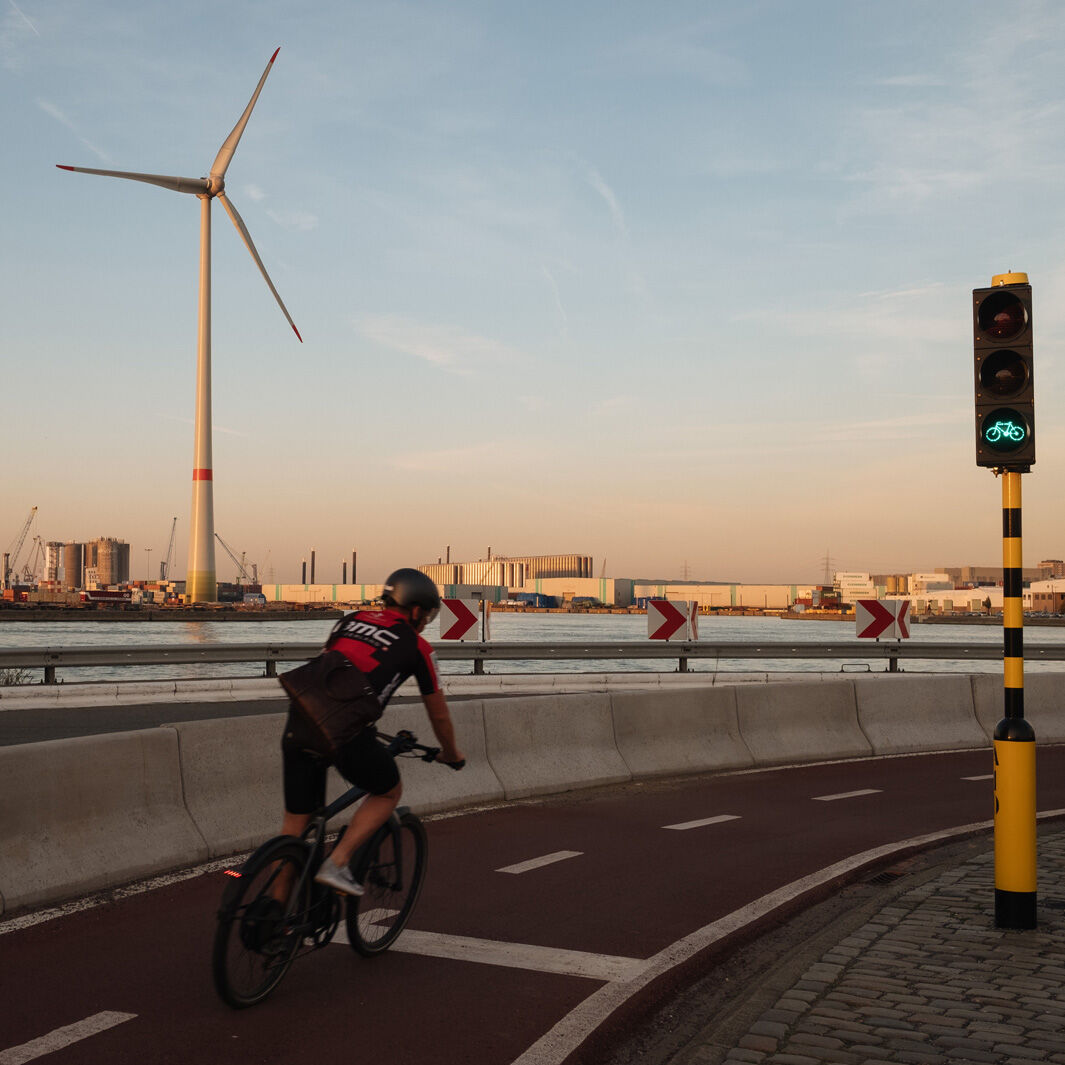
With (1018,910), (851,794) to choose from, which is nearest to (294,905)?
(1018,910)

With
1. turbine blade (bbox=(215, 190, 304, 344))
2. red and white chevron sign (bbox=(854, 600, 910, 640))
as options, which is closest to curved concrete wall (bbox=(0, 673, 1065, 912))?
red and white chevron sign (bbox=(854, 600, 910, 640))

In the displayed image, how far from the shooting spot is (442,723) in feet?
18.6

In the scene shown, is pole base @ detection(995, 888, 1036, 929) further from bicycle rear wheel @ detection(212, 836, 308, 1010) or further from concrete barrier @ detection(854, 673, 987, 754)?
concrete barrier @ detection(854, 673, 987, 754)

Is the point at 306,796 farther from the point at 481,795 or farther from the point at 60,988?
the point at 481,795

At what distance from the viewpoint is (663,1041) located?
4949 mm

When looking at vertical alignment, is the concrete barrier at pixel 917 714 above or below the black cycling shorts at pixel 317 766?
below

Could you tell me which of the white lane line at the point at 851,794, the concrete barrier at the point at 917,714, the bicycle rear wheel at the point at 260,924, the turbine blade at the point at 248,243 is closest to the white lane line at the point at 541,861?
the bicycle rear wheel at the point at 260,924

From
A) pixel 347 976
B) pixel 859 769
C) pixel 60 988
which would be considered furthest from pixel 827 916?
pixel 859 769

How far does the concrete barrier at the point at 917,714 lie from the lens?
50.2ft

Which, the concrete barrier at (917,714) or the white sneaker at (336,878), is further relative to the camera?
the concrete barrier at (917,714)

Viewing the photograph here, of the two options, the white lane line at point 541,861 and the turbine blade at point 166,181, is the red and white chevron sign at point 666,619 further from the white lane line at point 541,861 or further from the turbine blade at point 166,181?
the turbine blade at point 166,181

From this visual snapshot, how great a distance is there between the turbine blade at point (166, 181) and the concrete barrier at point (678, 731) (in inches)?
1860

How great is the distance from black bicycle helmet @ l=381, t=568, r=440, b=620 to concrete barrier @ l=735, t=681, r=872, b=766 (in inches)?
346

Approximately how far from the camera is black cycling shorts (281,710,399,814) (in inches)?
207
